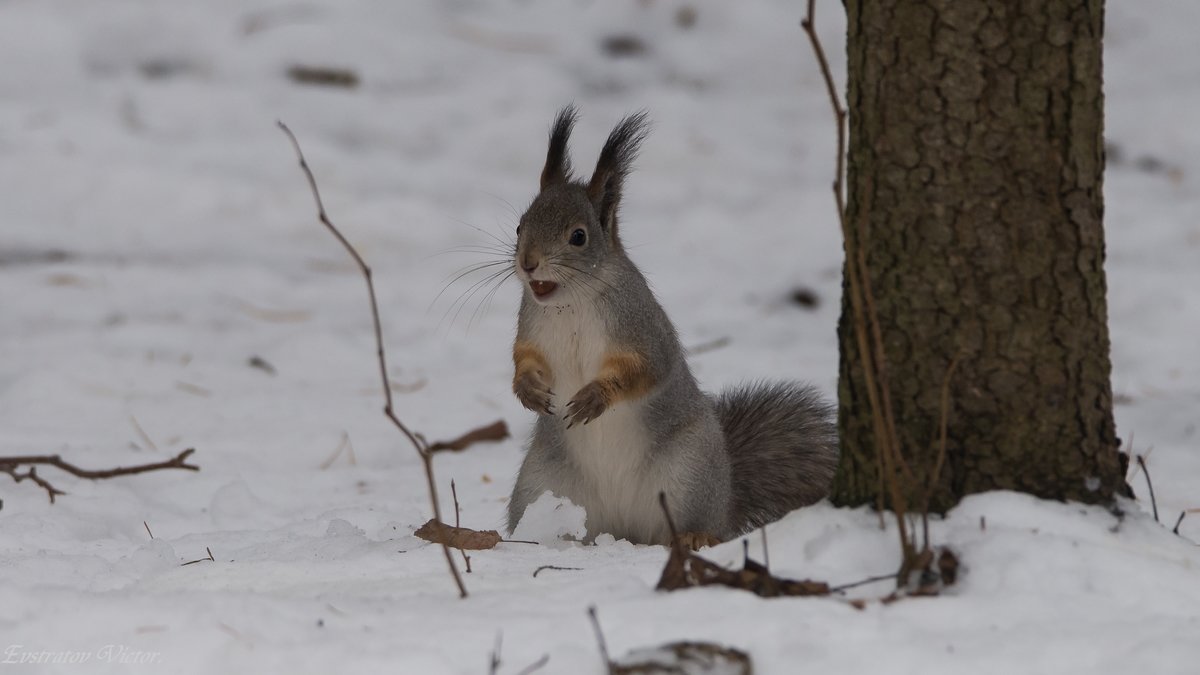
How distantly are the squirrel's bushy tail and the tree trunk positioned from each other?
0.84 m

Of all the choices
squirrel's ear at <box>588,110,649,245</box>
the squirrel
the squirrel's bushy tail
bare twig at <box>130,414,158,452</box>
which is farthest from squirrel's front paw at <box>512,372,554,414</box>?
bare twig at <box>130,414,158,452</box>

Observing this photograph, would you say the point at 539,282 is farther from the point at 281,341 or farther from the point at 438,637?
the point at 281,341

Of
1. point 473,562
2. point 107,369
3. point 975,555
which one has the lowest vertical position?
point 107,369

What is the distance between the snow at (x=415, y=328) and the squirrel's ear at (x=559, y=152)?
644 mm

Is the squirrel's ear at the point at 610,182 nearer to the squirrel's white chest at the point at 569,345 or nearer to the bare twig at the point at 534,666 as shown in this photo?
the squirrel's white chest at the point at 569,345

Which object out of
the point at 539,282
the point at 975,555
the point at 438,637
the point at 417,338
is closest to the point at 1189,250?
the point at 417,338

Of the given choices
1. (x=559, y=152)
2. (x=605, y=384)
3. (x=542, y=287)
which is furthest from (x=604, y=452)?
(x=559, y=152)

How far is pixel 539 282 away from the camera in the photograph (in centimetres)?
257

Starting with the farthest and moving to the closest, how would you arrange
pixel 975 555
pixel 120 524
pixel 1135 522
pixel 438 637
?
1. pixel 120 524
2. pixel 1135 522
3. pixel 975 555
4. pixel 438 637

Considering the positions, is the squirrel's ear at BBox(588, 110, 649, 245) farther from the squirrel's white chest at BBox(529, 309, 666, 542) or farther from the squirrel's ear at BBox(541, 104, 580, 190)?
the squirrel's white chest at BBox(529, 309, 666, 542)

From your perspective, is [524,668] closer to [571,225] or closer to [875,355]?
[875,355]

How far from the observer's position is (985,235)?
1852 millimetres

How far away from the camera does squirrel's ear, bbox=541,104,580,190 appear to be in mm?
2670

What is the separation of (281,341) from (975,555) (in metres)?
2.92
